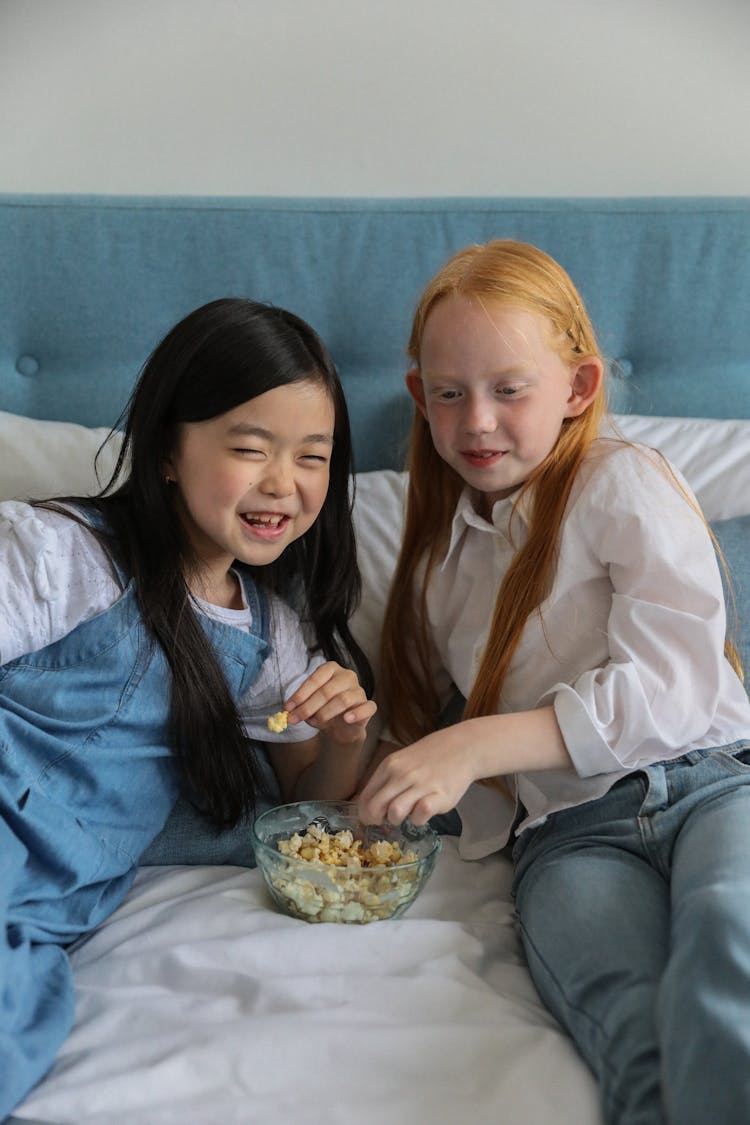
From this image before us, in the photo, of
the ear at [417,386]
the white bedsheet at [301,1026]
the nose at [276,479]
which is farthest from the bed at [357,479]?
the nose at [276,479]

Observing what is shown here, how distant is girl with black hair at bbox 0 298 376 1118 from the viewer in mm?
1223

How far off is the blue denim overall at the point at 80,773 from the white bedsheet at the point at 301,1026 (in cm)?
5

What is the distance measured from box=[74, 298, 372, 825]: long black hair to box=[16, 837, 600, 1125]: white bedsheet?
0.16 metres

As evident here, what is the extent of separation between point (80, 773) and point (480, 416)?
0.60 m

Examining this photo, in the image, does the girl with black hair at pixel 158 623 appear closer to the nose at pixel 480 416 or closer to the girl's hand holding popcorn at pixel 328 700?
the girl's hand holding popcorn at pixel 328 700

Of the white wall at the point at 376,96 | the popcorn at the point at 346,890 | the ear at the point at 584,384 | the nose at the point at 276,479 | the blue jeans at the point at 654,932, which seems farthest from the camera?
the white wall at the point at 376,96

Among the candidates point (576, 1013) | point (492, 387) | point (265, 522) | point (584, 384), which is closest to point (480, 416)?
point (492, 387)

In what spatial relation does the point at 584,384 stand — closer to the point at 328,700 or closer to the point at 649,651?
the point at 649,651

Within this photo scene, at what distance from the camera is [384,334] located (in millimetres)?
1841

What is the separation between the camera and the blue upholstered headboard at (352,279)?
71.2 inches

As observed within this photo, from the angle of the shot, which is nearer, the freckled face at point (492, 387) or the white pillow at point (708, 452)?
the freckled face at point (492, 387)

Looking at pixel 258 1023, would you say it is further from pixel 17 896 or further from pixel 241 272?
pixel 241 272

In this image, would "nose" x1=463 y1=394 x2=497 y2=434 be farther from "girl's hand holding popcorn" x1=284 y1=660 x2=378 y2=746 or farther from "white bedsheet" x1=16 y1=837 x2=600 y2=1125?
"white bedsheet" x1=16 y1=837 x2=600 y2=1125

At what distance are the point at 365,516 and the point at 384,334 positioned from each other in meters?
0.35
